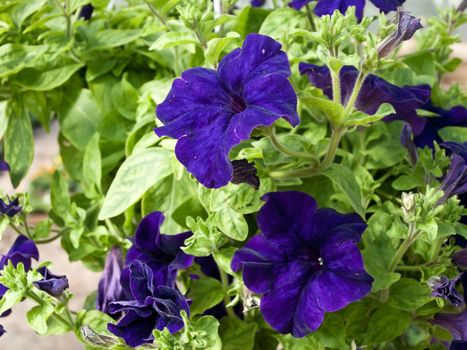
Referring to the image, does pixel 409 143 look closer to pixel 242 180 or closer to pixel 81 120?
pixel 242 180

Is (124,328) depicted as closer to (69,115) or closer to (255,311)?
(255,311)

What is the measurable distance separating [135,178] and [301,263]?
7.1 inches

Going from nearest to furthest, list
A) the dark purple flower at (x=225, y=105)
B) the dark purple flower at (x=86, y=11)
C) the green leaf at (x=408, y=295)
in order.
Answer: the dark purple flower at (x=225, y=105), the green leaf at (x=408, y=295), the dark purple flower at (x=86, y=11)

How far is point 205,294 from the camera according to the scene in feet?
2.07

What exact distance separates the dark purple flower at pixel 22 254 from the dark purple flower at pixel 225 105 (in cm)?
25

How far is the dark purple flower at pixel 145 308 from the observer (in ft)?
1.83

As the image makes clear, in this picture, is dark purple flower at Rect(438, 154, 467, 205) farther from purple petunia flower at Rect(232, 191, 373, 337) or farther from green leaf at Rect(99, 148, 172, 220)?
green leaf at Rect(99, 148, 172, 220)

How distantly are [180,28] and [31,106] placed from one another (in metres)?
0.23

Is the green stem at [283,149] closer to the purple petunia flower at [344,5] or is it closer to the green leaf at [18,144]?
→ the purple petunia flower at [344,5]

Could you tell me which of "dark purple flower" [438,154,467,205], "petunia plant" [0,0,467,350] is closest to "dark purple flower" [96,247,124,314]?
"petunia plant" [0,0,467,350]

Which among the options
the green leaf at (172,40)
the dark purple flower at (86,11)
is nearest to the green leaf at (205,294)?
Result: the green leaf at (172,40)

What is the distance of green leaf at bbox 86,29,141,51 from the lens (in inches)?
30.9

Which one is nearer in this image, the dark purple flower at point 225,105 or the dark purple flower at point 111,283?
the dark purple flower at point 225,105

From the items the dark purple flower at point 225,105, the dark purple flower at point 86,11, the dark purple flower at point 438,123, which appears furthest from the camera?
the dark purple flower at point 86,11
